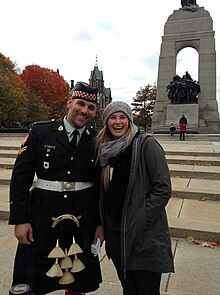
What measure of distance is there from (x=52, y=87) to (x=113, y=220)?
51931 millimetres

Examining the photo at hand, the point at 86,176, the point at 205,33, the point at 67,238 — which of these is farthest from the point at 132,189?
the point at 205,33

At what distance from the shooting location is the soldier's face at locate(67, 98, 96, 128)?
2371 millimetres

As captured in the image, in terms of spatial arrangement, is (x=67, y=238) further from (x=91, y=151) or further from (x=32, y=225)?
(x=91, y=151)

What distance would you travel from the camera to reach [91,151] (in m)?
2.47

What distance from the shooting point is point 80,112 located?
2367mm

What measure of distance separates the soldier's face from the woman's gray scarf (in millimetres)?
284

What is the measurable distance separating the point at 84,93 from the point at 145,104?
51.4 m

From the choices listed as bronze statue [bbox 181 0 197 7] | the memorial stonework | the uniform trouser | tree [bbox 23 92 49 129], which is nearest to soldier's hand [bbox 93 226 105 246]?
the uniform trouser

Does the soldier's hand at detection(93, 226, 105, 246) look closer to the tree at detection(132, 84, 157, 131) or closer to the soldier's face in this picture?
the soldier's face

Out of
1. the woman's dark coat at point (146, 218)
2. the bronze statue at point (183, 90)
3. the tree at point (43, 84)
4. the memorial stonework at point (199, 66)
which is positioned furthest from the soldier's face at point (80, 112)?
the tree at point (43, 84)

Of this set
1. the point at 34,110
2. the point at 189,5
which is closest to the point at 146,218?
the point at 189,5

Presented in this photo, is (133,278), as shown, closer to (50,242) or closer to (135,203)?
(135,203)

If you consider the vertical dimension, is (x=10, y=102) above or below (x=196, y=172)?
above

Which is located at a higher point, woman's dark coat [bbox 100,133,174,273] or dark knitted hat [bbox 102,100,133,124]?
dark knitted hat [bbox 102,100,133,124]
